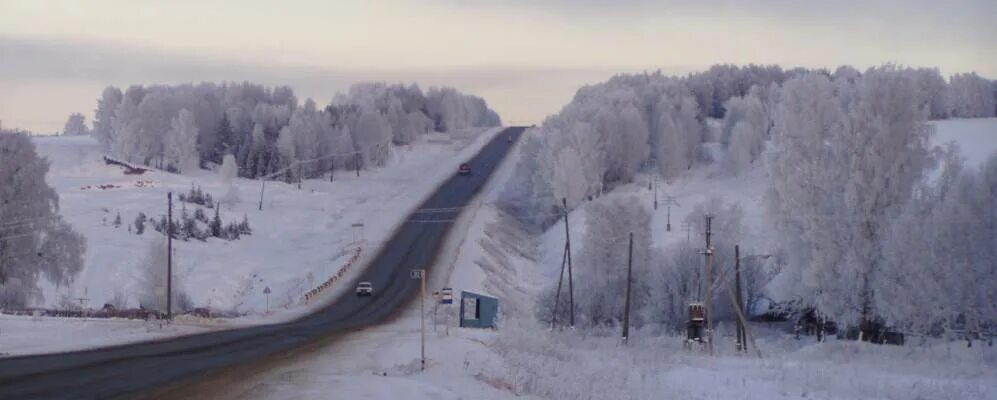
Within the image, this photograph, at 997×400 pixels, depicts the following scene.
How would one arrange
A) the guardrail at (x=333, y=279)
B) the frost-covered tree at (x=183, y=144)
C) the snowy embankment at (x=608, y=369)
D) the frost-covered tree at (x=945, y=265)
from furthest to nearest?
the frost-covered tree at (x=183, y=144) < the guardrail at (x=333, y=279) < the frost-covered tree at (x=945, y=265) < the snowy embankment at (x=608, y=369)

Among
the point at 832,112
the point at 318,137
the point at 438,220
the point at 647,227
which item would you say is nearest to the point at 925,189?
the point at 832,112

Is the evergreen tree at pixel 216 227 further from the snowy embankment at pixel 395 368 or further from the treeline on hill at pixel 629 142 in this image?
the snowy embankment at pixel 395 368

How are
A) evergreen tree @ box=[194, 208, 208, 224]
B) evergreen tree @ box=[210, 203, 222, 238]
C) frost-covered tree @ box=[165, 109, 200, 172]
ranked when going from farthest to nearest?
1. frost-covered tree @ box=[165, 109, 200, 172]
2. evergreen tree @ box=[194, 208, 208, 224]
3. evergreen tree @ box=[210, 203, 222, 238]

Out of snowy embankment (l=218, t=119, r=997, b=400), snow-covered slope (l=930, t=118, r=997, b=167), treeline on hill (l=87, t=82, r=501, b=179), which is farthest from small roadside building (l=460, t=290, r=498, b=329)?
treeline on hill (l=87, t=82, r=501, b=179)

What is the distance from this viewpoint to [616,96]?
167m

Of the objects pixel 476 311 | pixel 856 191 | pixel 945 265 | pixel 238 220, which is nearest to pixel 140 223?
pixel 238 220

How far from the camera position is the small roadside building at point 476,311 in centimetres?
5366

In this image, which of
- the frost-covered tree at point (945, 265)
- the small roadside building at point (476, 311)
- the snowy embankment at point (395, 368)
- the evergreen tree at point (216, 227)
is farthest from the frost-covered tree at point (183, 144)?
the frost-covered tree at point (945, 265)

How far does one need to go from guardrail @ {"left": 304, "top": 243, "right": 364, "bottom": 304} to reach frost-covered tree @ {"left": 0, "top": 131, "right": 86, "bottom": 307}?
1500 cm

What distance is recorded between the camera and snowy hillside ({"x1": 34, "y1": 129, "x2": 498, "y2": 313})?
77.4 metres

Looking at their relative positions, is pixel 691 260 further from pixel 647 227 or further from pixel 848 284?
pixel 848 284

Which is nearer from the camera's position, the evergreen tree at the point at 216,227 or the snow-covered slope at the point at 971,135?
the evergreen tree at the point at 216,227

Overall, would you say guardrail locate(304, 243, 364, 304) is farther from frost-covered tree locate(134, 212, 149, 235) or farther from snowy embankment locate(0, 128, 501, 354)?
frost-covered tree locate(134, 212, 149, 235)

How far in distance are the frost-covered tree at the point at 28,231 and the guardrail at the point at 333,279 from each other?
15.0m
